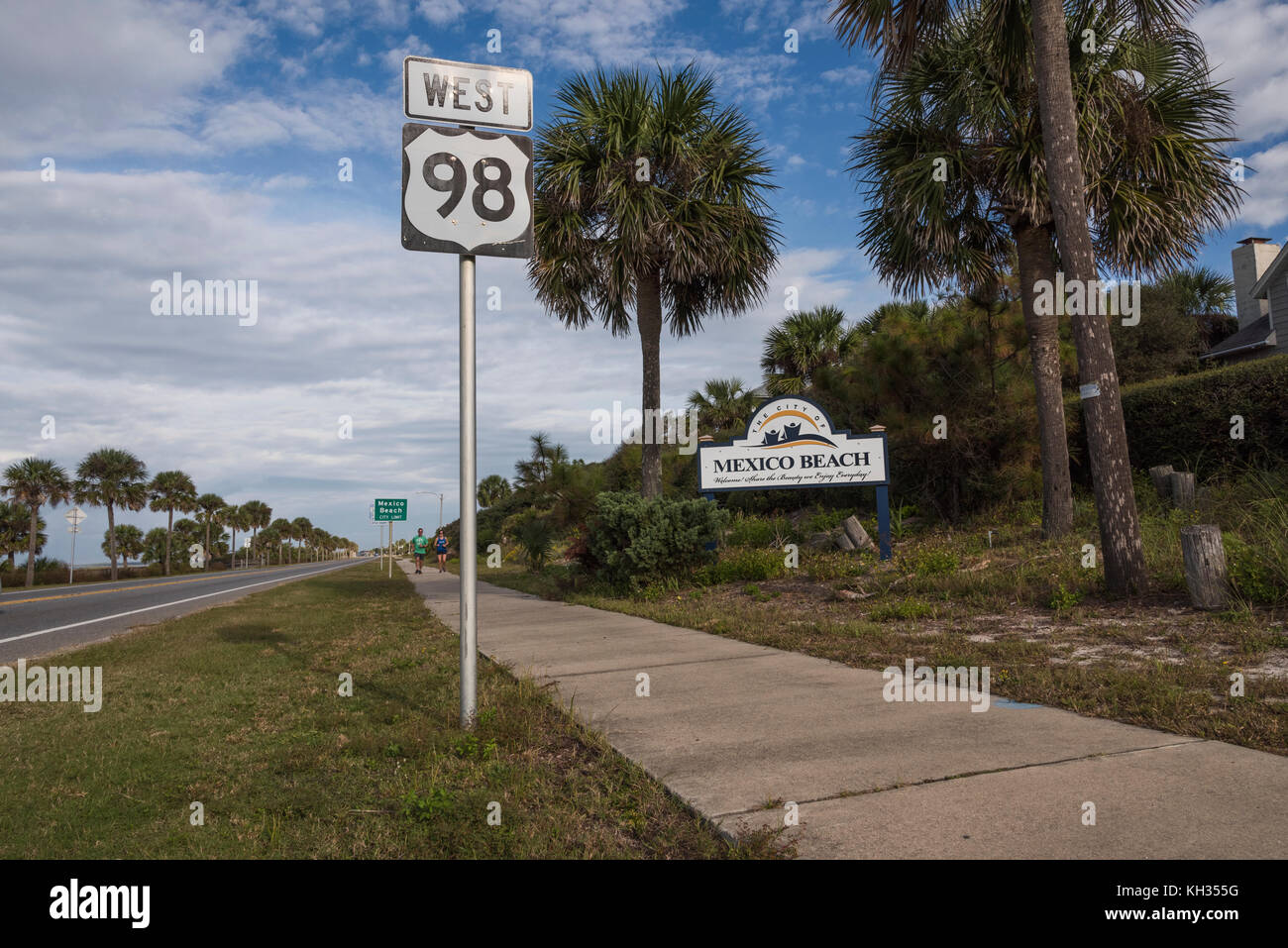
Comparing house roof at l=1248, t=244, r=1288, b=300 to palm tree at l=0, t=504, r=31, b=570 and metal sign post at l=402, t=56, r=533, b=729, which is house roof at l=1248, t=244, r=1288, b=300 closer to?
metal sign post at l=402, t=56, r=533, b=729

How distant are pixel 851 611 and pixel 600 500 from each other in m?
4.77

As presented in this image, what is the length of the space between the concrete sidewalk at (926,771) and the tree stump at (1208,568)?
10.7ft

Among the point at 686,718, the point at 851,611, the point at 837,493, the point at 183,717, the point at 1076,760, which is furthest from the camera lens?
the point at 837,493

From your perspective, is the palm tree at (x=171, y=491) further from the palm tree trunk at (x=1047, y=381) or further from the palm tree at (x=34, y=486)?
the palm tree trunk at (x=1047, y=381)

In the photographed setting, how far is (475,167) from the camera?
484 centimetres

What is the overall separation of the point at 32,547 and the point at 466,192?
204 feet

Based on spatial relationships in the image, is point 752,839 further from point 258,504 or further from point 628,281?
point 258,504

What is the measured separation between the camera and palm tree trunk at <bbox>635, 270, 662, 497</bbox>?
14328 mm

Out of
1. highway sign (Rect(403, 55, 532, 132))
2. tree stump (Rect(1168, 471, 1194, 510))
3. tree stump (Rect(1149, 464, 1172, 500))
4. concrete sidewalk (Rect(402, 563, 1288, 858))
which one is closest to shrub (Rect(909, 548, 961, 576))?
tree stump (Rect(1168, 471, 1194, 510))

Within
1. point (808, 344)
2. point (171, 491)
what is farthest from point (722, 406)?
point (171, 491)

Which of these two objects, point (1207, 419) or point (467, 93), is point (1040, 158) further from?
point (467, 93)

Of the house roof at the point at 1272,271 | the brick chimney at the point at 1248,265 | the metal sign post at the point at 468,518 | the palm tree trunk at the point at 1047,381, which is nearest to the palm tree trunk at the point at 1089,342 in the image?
the palm tree trunk at the point at 1047,381

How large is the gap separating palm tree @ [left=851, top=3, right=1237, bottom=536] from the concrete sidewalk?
751 cm
